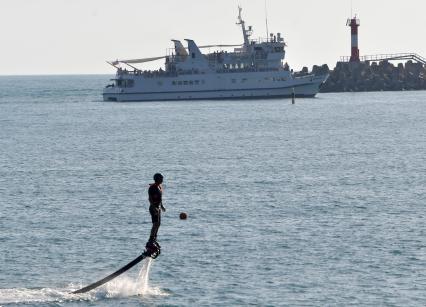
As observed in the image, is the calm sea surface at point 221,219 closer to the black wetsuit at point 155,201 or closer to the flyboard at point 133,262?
the flyboard at point 133,262

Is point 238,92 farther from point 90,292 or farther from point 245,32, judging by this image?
point 90,292

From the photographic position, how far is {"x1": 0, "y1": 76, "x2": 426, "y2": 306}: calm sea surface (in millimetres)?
38188

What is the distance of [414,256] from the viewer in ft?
139

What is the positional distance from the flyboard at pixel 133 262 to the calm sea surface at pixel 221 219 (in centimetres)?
44

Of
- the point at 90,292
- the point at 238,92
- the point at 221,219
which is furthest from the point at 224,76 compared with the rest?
the point at 90,292

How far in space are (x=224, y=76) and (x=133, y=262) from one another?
136 m

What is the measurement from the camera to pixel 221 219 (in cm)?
5209

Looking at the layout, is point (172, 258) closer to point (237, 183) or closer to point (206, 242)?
point (206, 242)

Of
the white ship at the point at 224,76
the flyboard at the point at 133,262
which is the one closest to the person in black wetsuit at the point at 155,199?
the flyboard at the point at 133,262

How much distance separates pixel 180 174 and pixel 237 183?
6.29m

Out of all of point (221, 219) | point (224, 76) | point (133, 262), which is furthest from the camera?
point (224, 76)

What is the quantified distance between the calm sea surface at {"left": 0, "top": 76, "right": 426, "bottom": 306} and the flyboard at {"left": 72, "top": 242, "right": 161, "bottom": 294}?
441mm

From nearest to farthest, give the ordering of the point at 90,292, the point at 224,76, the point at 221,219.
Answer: the point at 90,292 → the point at 221,219 → the point at 224,76

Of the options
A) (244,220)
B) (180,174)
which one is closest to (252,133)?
(180,174)
